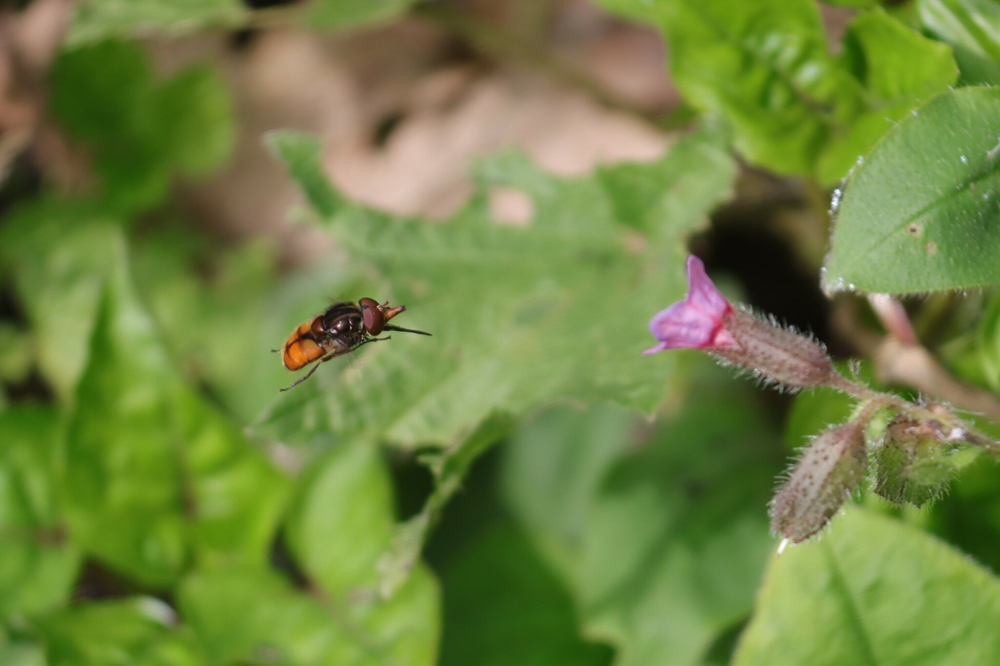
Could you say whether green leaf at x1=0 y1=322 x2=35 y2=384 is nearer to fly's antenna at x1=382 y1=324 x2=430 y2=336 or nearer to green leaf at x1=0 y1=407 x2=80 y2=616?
green leaf at x1=0 y1=407 x2=80 y2=616

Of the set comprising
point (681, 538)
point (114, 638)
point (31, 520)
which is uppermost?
point (681, 538)

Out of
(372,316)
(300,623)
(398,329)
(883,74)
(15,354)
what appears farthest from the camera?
(15,354)

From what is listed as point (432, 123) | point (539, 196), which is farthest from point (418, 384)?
point (432, 123)

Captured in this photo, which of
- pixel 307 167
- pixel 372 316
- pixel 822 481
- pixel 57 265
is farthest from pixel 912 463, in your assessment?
pixel 57 265

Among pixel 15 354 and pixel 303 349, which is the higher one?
pixel 303 349

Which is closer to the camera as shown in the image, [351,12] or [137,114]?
[351,12]

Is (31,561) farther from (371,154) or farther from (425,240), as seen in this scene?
(371,154)

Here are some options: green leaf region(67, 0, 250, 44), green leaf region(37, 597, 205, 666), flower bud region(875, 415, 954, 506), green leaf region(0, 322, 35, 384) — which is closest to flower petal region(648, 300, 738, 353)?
flower bud region(875, 415, 954, 506)

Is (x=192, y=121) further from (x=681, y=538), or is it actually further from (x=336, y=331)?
(x=681, y=538)

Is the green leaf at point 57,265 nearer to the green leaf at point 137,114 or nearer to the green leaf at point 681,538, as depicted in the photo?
the green leaf at point 137,114
